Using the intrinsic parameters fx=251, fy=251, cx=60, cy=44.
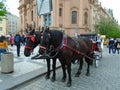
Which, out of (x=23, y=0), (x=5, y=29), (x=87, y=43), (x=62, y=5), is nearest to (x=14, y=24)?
(x=5, y=29)

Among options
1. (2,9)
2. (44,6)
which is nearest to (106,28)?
(2,9)

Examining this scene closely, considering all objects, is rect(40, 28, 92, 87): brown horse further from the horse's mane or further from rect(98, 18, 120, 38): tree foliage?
rect(98, 18, 120, 38): tree foliage

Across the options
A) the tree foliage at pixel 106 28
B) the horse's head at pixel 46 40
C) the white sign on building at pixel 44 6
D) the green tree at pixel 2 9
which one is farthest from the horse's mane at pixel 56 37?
the tree foliage at pixel 106 28

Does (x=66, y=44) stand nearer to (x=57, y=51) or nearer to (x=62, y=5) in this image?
(x=57, y=51)

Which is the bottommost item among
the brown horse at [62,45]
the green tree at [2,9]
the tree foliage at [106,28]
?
the brown horse at [62,45]

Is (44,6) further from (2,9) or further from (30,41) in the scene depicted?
(2,9)

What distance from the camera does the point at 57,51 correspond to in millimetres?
8219

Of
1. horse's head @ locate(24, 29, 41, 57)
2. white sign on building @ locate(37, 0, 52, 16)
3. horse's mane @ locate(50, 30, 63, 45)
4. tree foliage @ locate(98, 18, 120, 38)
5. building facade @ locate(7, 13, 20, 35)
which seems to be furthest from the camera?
building facade @ locate(7, 13, 20, 35)

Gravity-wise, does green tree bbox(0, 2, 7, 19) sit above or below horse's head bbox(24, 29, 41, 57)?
above

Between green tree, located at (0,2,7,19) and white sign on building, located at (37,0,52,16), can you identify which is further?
green tree, located at (0,2,7,19)

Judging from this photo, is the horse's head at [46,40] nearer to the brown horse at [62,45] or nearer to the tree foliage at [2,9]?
the brown horse at [62,45]

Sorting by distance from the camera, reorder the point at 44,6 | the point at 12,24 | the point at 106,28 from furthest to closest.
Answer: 1. the point at 12,24
2. the point at 106,28
3. the point at 44,6

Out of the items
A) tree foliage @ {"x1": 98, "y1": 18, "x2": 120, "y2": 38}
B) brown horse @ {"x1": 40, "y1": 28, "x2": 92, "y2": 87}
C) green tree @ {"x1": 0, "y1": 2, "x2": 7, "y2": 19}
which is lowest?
brown horse @ {"x1": 40, "y1": 28, "x2": 92, "y2": 87}

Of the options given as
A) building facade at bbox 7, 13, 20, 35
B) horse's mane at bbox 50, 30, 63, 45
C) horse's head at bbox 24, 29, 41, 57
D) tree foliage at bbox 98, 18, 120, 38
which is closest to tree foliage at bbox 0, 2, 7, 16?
horse's head at bbox 24, 29, 41, 57
